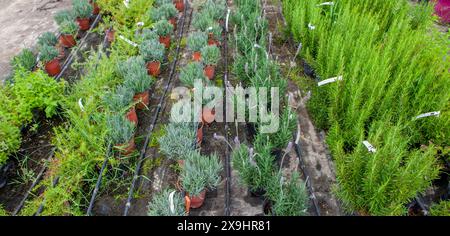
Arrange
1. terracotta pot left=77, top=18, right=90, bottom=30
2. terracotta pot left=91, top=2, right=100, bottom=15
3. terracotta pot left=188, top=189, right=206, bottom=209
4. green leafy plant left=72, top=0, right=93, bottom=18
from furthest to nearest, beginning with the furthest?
terracotta pot left=91, top=2, right=100, bottom=15
terracotta pot left=77, top=18, right=90, bottom=30
green leafy plant left=72, top=0, right=93, bottom=18
terracotta pot left=188, top=189, right=206, bottom=209

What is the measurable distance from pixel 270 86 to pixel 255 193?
→ 1158mm

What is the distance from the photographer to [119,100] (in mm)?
3445

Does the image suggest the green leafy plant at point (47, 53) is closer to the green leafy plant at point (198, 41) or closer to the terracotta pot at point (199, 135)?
the green leafy plant at point (198, 41)

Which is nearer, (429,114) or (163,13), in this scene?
(429,114)

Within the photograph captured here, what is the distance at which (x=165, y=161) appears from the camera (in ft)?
11.3

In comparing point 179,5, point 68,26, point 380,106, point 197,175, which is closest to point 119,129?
point 197,175

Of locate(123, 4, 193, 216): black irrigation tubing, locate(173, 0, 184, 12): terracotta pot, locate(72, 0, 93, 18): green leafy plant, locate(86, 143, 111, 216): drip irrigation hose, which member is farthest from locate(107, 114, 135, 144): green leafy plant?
locate(173, 0, 184, 12): terracotta pot

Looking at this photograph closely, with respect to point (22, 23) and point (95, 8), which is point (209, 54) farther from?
point (22, 23)

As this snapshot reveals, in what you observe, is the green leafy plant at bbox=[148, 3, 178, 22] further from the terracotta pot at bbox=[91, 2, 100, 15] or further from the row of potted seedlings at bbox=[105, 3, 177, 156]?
the terracotta pot at bbox=[91, 2, 100, 15]

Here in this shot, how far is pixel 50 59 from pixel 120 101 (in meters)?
1.88

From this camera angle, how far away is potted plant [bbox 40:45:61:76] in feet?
14.8

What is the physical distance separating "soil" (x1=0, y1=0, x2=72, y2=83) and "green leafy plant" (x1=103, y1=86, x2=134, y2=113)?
2.29m
